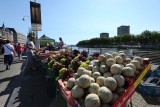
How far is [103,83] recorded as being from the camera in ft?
10.8

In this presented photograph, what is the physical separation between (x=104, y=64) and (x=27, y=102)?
2.87 meters

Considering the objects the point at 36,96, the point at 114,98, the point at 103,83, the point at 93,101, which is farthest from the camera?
the point at 36,96

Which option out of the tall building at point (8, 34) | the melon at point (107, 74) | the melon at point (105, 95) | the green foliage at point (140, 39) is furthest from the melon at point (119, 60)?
the green foliage at point (140, 39)

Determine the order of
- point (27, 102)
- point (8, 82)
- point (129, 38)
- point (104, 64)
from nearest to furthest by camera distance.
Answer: point (104, 64), point (27, 102), point (8, 82), point (129, 38)

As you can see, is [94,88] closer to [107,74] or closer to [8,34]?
[107,74]

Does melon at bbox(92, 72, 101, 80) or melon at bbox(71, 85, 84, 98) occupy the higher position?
melon at bbox(92, 72, 101, 80)

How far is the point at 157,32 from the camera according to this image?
85.6m

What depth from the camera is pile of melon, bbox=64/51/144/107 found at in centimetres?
291

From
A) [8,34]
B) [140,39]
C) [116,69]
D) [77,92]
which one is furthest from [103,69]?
[8,34]

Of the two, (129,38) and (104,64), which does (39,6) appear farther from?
(129,38)

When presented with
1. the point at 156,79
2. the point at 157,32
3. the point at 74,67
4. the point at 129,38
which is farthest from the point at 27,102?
the point at 129,38

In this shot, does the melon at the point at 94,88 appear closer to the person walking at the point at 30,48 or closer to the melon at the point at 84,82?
the melon at the point at 84,82

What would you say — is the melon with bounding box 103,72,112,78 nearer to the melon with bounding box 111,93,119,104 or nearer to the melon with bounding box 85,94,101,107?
the melon with bounding box 111,93,119,104

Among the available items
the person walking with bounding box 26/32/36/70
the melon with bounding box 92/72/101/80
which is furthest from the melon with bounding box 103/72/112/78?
the person walking with bounding box 26/32/36/70
